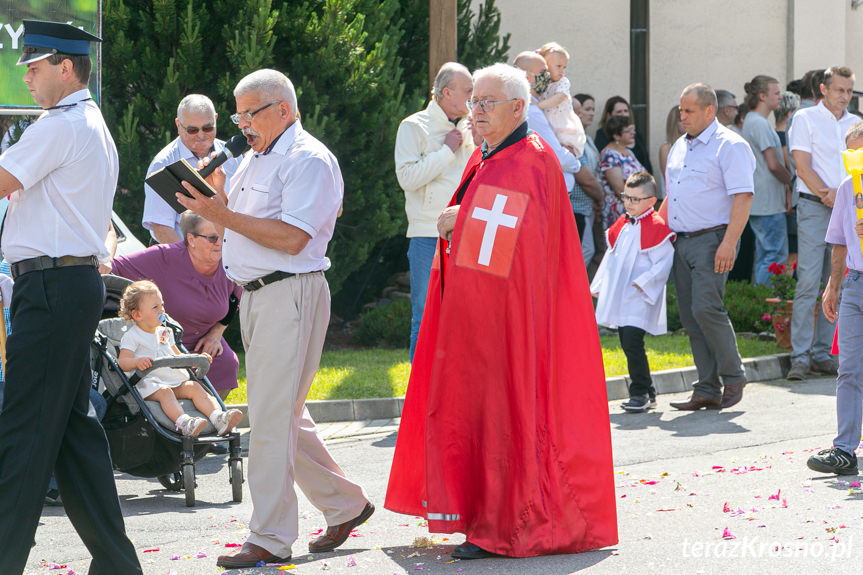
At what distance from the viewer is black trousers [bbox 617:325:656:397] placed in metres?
9.94

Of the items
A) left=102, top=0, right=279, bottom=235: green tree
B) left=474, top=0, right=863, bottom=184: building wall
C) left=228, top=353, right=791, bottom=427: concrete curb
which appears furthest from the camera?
left=474, top=0, right=863, bottom=184: building wall

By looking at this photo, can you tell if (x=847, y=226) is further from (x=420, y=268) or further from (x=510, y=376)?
(x=420, y=268)

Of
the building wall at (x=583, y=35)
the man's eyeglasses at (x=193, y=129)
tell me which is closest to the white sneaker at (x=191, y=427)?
the man's eyeglasses at (x=193, y=129)

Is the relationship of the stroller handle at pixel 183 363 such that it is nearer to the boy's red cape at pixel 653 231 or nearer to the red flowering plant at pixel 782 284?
the boy's red cape at pixel 653 231

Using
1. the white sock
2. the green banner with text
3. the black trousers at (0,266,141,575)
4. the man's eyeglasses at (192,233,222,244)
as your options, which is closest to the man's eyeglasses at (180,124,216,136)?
the man's eyeglasses at (192,233,222,244)

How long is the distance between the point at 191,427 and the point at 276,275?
6.13ft

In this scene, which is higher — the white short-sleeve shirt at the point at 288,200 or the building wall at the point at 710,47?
the building wall at the point at 710,47

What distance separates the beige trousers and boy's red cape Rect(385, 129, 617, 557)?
22.5 inches

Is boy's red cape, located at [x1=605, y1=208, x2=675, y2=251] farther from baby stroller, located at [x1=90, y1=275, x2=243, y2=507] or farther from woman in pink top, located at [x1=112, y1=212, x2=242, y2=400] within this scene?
baby stroller, located at [x1=90, y1=275, x2=243, y2=507]

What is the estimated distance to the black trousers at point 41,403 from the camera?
4.91 metres

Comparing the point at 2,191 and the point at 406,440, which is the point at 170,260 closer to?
the point at 406,440

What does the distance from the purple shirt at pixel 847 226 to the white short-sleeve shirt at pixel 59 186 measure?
438 cm

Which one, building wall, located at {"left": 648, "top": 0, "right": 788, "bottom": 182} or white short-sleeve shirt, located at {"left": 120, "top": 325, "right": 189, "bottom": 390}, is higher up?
building wall, located at {"left": 648, "top": 0, "right": 788, "bottom": 182}

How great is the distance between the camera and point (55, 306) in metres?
4.92
